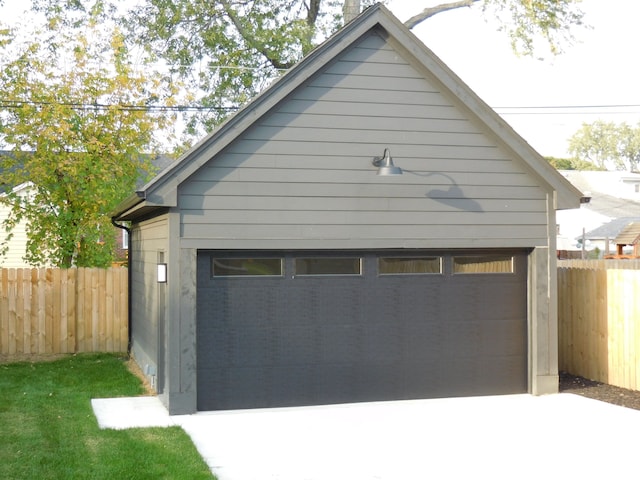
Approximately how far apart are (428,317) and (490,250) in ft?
4.63

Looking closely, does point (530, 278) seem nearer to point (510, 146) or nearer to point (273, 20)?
point (510, 146)

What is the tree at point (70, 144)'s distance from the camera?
1942 cm

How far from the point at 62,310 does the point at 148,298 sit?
12.8ft

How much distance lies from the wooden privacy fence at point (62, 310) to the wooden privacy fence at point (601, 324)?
8.72 meters

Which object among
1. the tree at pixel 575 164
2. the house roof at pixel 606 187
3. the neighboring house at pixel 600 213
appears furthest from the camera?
the tree at pixel 575 164

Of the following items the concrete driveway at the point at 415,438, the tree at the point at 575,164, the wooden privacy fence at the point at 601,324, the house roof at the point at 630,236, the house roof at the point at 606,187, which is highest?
the tree at the point at 575,164

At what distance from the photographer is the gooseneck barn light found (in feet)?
34.0

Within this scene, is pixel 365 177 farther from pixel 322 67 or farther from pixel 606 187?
pixel 606 187

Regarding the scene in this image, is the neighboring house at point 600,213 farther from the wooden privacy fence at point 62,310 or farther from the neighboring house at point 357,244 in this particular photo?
the neighboring house at point 357,244

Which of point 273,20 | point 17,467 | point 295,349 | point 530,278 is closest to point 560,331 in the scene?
point 530,278

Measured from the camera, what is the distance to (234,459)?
807 centimetres

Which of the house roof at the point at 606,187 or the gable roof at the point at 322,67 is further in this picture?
the house roof at the point at 606,187

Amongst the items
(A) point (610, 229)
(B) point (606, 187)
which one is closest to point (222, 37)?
(A) point (610, 229)

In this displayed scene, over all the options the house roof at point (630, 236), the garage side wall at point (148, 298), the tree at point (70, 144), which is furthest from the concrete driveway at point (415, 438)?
the house roof at point (630, 236)
